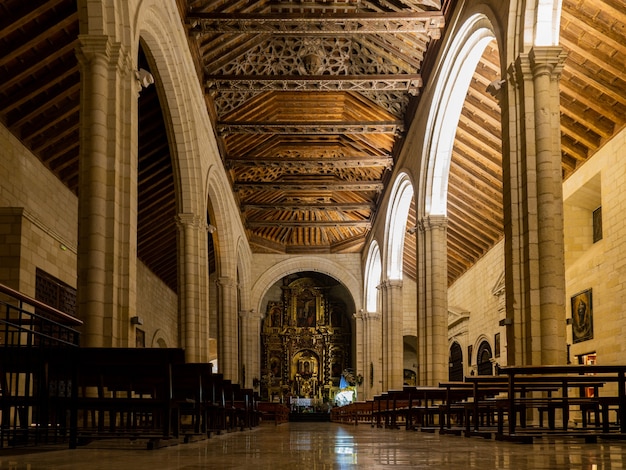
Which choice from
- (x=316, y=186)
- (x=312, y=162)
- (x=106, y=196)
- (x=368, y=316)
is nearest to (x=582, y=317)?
(x=312, y=162)

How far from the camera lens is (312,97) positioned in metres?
20.0

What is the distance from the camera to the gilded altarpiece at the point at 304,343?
35.6 meters

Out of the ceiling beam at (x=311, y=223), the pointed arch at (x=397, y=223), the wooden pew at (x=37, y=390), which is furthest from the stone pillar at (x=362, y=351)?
the wooden pew at (x=37, y=390)

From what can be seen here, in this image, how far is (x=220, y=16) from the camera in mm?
14484

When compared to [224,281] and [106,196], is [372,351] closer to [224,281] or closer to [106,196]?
[224,281]

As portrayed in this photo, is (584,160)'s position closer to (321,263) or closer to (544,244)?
(544,244)

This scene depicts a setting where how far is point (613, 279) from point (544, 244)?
230 inches

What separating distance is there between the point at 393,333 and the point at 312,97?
7973 mm

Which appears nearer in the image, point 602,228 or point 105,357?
point 105,357

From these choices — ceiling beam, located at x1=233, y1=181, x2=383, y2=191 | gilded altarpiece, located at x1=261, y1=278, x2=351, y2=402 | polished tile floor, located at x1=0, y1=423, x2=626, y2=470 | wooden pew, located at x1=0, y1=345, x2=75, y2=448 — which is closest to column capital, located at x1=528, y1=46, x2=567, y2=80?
polished tile floor, located at x1=0, y1=423, x2=626, y2=470

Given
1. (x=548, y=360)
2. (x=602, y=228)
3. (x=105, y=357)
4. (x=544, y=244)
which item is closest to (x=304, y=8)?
(x=602, y=228)

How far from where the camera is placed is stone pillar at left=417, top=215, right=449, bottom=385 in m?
16.4

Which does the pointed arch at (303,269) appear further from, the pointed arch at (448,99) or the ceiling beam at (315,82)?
the ceiling beam at (315,82)

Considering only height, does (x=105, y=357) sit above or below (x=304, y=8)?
below
